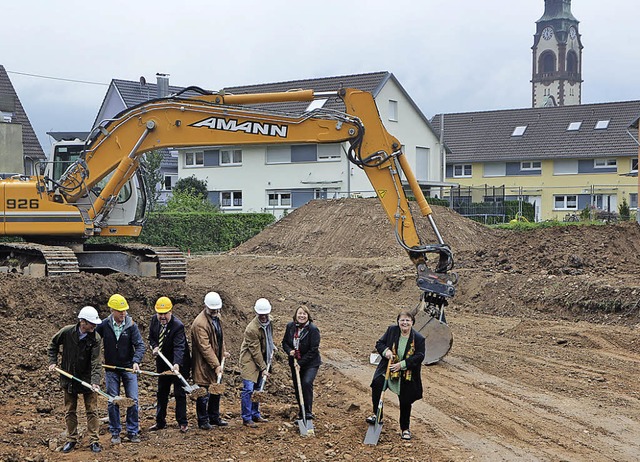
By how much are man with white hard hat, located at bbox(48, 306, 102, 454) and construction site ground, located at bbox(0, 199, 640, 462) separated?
0.64 ft

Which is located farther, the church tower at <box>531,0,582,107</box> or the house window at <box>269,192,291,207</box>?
the church tower at <box>531,0,582,107</box>

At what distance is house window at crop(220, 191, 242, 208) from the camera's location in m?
48.4

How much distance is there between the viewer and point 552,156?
185 ft

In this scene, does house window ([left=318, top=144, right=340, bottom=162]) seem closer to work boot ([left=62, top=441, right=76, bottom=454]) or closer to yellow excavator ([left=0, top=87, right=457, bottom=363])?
yellow excavator ([left=0, top=87, right=457, bottom=363])

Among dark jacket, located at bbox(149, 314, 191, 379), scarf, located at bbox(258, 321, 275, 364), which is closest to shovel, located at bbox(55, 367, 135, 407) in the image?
dark jacket, located at bbox(149, 314, 191, 379)

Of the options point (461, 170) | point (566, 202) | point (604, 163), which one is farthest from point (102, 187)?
point (461, 170)

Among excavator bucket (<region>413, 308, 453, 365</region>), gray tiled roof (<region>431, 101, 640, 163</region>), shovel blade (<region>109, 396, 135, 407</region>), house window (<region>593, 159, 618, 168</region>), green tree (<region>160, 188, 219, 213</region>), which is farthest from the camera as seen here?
gray tiled roof (<region>431, 101, 640, 163</region>)

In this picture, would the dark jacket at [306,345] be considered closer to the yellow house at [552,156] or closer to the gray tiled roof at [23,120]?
the gray tiled roof at [23,120]

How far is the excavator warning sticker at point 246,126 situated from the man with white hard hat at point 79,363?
6270 millimetres

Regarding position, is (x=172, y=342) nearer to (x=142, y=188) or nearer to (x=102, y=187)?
(x=102, y=187)

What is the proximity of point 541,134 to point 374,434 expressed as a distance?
5105 cm

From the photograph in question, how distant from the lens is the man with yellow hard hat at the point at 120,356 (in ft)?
30.9

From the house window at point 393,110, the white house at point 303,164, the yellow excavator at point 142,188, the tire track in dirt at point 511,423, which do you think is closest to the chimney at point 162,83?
the white house at point 303,164

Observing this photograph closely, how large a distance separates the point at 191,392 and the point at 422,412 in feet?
9.66
